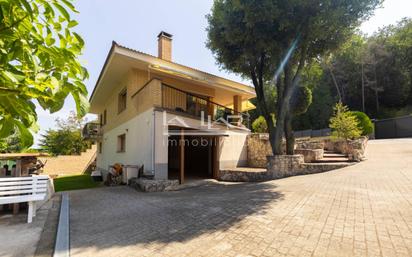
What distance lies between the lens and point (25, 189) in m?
6.50

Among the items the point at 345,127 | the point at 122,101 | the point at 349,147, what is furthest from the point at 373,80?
the point at 122,101

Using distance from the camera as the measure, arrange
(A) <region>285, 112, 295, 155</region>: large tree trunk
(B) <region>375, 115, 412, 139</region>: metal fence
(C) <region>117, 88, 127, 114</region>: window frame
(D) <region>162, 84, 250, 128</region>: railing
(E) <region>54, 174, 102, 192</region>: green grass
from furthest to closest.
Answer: (B) <region>375, 115, 412, 139</region>: metal fence → (C) <region>117, 88, 127, 114</region>: window frame → (A) <region>285, 112, 295, 155</region>: large tree trunk → (E) <region>54, 174, 102, 192</region>: green grass → (D) <region>162, 84, 250, 128</region>: railing

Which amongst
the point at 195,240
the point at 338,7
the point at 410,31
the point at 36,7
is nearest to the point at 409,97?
the point at 410,31

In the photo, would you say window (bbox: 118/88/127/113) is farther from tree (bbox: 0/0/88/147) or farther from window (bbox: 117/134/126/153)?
tree (bbox: 0/0/88/147)

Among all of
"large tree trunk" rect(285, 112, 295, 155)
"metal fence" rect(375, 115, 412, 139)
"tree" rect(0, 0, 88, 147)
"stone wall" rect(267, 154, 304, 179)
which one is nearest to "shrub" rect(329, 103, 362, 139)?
"large tree trunk" rect(285, 112, 295, 155)

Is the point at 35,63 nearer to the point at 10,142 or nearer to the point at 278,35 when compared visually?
the point at 10,142

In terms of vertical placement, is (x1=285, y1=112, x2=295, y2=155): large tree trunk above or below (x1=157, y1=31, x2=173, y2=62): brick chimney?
below

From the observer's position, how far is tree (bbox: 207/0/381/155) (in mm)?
10398

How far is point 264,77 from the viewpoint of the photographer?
14961 mm

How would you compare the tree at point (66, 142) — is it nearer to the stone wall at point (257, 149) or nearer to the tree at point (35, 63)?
the stone wall at point (257, 149)

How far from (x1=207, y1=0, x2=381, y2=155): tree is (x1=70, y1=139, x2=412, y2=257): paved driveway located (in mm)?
5734

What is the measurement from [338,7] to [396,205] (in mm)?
8261

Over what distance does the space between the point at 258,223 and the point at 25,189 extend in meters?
6.43

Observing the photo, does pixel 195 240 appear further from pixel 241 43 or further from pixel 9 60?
pixel 241 43
